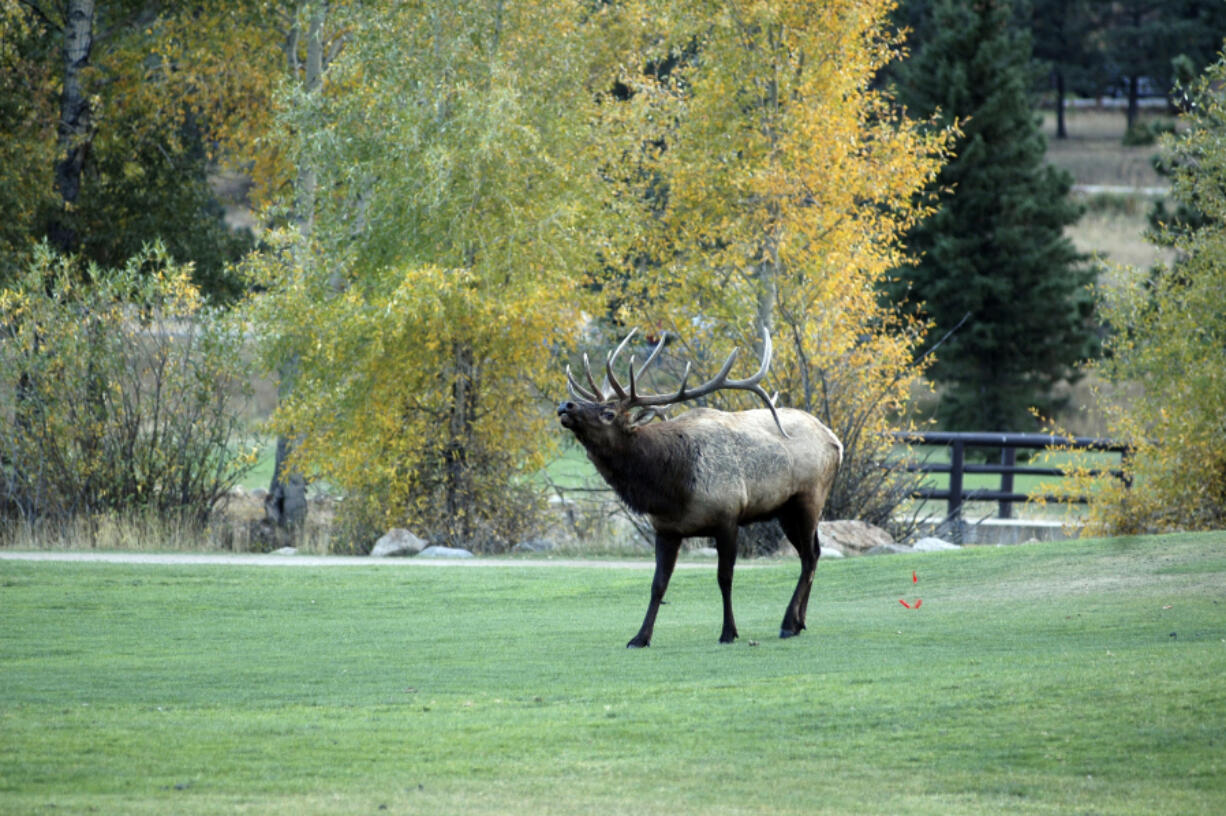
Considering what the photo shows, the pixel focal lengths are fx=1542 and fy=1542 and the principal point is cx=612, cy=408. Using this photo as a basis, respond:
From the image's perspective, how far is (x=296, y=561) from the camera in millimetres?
19656

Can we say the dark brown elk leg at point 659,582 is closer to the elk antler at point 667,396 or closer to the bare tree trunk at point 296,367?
the elk antler at point 667,396

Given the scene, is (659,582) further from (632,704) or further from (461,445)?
(461,445)

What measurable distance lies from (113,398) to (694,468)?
45.0 ft

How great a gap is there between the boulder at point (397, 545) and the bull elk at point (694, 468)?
1012cm

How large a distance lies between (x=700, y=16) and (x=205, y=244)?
35.6 ft

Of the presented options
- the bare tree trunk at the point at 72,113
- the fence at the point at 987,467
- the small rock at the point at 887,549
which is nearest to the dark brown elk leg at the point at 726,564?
the small rock at the point at 887,549

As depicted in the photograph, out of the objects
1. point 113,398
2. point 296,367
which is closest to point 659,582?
point 113,398

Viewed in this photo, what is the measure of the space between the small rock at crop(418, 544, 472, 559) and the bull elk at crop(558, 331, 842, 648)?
9123 mm

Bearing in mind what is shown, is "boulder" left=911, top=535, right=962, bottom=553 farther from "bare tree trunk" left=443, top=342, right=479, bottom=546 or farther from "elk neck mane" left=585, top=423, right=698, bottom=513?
"elk neck mane" left=585, top=423, right=698, bottom=513

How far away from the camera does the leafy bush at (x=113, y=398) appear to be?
2267cm

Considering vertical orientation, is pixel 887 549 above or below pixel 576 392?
below

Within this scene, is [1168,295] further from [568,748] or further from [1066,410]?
[1066,410]

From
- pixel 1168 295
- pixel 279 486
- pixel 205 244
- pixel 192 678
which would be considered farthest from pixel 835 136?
pixel 192 678

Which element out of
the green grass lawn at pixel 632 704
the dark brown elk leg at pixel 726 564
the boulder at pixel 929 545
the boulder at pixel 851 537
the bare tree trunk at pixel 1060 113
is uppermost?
the bare tree trunk at pixel 1060 113
